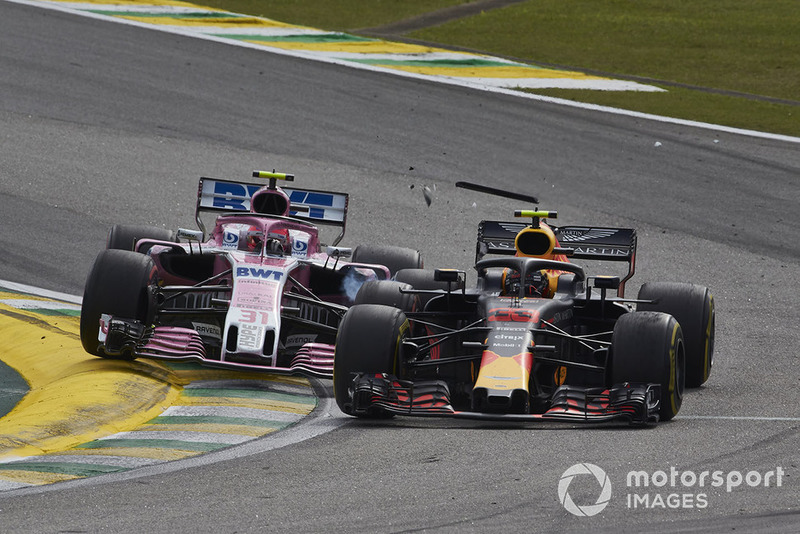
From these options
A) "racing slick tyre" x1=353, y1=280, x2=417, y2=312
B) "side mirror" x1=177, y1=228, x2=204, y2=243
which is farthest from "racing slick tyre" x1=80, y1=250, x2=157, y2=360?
"racing slick tyre" x1=353, y1=280, x2=417, y2=312

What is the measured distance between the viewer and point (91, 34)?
2455 centimetres

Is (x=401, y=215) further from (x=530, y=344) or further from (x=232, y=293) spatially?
(x=530, y=344)

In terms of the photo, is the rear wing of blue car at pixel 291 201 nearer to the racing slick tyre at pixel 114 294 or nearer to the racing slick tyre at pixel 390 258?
the racing slick tyre at pixel 390 258

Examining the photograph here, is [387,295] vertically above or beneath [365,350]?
above

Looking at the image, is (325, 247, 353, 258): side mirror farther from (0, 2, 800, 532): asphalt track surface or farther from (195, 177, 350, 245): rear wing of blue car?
(0, 2, 800, 532): asphalt track surface

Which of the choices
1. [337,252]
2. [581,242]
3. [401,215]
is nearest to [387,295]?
[337,252]

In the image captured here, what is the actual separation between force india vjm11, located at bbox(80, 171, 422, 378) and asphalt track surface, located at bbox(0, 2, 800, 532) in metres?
1.35

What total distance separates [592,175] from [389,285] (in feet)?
28.6

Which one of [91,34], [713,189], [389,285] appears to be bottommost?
[389,285]

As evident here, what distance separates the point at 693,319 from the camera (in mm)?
10922

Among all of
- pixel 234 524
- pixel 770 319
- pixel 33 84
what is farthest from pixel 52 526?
pixel 33 84

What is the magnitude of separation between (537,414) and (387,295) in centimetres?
210

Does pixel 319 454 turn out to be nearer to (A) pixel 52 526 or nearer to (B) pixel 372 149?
(A) pixel 52 526

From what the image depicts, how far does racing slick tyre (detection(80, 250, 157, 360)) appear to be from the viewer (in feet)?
36.7
